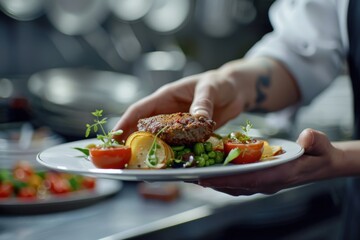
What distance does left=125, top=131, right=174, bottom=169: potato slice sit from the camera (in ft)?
3.29

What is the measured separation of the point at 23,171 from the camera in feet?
5.94

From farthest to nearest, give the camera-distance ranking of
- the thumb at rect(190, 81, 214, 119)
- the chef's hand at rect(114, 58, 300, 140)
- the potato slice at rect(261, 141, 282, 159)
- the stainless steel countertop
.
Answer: the stainless steel countertop
the chef's hand at rect(114, 58, 300, 140)
the thumb at rect(190, 81, 214, 119)
the potato slice at rect(261, 141, 282, 159)

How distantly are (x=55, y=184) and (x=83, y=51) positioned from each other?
4.68 feet

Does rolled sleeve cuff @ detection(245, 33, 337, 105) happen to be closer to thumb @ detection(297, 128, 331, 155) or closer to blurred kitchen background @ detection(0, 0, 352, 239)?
blurred kitchen background @ detection(0, 0, 352, 239)

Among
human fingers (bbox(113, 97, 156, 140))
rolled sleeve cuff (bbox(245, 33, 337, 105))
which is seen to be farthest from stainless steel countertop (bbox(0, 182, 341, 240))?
rolled sleeve cuff (bbox(245, 33, 337, 105))

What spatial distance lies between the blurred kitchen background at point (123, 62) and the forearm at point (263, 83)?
4.0 inches

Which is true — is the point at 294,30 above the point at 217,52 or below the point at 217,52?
above

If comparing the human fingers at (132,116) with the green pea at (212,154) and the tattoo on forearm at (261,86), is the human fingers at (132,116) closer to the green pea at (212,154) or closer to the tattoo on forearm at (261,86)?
the green pea at (212,154)

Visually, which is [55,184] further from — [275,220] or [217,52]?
[217,52]

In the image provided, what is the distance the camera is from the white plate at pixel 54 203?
159 centimetres

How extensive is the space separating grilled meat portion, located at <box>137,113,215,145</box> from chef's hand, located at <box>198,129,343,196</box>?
3.7 inches

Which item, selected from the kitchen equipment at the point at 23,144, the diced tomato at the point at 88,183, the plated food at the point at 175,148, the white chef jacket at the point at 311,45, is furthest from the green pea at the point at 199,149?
the kitchen equipment at the point at 23,144

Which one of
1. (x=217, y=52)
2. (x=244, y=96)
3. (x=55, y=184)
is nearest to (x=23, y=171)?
(x=55, y=184)

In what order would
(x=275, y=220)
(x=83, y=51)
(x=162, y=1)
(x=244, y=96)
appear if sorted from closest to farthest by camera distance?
(x=244, y=96) < (x=275, y=220) < (x=83, y=51) < (x=162, y=1)
